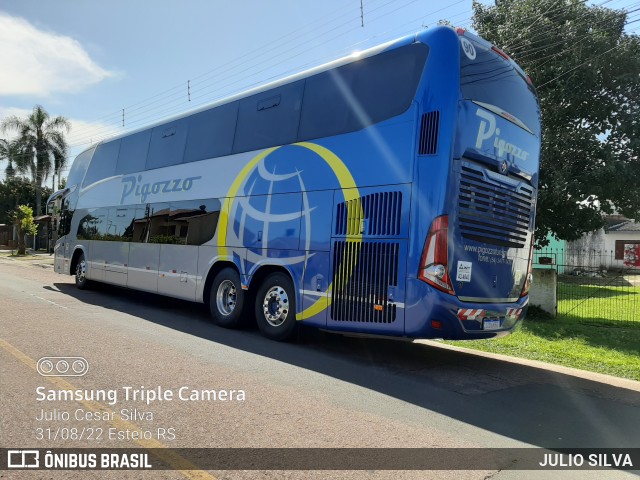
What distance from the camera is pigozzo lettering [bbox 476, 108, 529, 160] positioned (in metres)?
6.50

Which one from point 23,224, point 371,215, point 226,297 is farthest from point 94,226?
point 23,224

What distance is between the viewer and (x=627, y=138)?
→ 41.3 feet

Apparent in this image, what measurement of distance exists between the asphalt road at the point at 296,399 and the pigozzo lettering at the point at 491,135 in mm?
3066

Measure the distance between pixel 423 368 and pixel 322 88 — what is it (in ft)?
14.8

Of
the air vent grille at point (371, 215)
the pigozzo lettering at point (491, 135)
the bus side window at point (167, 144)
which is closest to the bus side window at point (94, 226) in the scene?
the bus side window at point (167, 144)

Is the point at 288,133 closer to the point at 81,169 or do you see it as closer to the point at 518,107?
the point at 518,107

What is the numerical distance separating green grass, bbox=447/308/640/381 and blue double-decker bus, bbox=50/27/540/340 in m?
1.44

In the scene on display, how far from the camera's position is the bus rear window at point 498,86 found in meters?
6.42

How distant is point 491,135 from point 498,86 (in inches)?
29.9

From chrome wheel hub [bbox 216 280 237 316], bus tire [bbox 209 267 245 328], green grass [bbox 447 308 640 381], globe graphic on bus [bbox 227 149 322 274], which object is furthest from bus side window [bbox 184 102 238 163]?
green grass [bbox 447 308 640 381]

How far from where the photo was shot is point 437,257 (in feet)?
20.0

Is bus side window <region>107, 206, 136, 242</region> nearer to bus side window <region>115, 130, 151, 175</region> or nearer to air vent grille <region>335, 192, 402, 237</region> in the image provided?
bus side window <region>115, 130, 151, 175</region>

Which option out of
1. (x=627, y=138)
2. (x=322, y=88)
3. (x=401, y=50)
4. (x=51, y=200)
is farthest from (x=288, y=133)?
(x=51, y=200)

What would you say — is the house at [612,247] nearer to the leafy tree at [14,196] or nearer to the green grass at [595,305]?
the green grass at [595,305]
